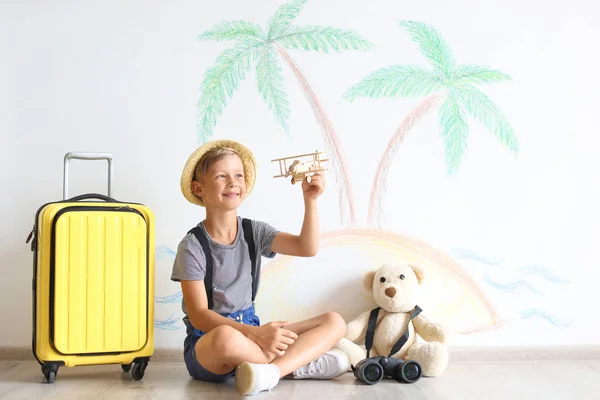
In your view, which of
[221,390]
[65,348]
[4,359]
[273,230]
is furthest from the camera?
[4,359]

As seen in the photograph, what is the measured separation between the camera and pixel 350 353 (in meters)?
2.19

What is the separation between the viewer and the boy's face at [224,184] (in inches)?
81.1

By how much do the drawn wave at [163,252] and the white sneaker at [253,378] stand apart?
0.66 m

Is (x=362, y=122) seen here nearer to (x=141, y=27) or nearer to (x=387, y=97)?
(x=387, y=97)

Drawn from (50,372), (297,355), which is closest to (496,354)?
(297,355)

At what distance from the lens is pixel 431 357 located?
83.0 inches

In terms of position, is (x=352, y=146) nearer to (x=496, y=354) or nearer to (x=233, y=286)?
(x=233, y=286)

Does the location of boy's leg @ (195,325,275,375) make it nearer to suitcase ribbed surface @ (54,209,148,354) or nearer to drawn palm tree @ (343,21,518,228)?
suitcase ribbed surface @ (54,209,148,354)

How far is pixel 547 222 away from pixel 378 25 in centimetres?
84

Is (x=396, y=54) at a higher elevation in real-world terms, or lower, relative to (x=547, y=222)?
higher

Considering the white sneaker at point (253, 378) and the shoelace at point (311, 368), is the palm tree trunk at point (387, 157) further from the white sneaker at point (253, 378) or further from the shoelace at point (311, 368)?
the white sneaker at point (253, 378)

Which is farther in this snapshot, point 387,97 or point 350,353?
point 387,97

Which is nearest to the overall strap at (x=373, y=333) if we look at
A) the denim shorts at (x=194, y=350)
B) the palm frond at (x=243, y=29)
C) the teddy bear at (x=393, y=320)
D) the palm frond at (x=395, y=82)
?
the teddy bear at (x=393, y=320)

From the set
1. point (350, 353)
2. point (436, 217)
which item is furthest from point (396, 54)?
point (350, 353)
